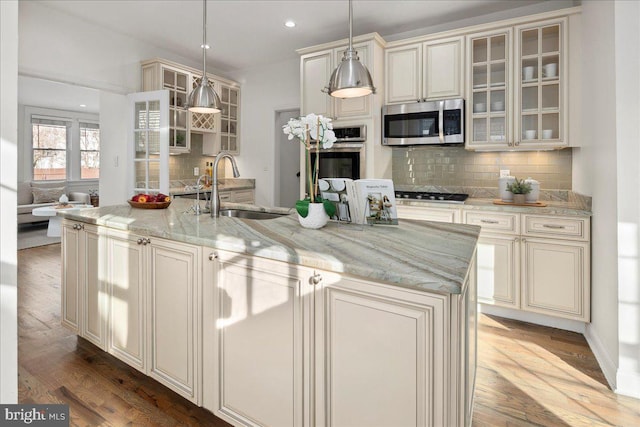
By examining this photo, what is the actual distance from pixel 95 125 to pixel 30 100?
5.63ft

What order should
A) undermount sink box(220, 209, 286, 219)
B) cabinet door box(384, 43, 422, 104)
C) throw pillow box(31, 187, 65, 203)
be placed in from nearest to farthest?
1. undermount sink box(220, 209, 286, 219)
2. cabinet door box(384, 43, 422, 104)
3. throw pillow box(31, 187, 65, 203)

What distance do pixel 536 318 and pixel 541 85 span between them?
6.53 ft

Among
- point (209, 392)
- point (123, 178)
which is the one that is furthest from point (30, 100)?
point (209, 392)

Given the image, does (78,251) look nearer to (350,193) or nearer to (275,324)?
(275,324)

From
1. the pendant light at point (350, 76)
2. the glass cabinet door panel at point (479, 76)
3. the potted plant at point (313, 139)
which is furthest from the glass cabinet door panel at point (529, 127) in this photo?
the potted plant at point (313, 139)

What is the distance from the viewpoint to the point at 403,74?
3.78 metres

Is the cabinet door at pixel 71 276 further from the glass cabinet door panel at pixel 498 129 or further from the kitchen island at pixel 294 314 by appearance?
the glass cabinet door panel at pixel 498 129

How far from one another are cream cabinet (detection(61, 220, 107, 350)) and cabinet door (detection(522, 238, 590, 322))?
10.1 ft

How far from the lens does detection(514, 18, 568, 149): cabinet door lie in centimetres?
312

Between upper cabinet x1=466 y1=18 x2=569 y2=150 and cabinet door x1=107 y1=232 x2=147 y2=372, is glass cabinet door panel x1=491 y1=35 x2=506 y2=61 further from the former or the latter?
cabinet door x1=107 y1=232 x2=147 y2=372

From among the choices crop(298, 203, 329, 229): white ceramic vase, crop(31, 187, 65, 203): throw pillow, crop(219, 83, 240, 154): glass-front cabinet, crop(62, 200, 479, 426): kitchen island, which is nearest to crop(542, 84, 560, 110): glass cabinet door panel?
crop(62, 200, 479, 426): kitchen island

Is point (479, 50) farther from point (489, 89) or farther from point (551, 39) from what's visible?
point (551, 39)

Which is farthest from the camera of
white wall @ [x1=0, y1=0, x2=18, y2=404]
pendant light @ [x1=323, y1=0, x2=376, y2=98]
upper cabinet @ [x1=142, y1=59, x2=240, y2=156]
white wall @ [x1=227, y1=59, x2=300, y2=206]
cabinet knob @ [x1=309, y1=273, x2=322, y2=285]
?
white wall @ [x1=227, y1=59, x2=300, y2=206]

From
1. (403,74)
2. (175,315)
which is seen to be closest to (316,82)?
(403,74)
